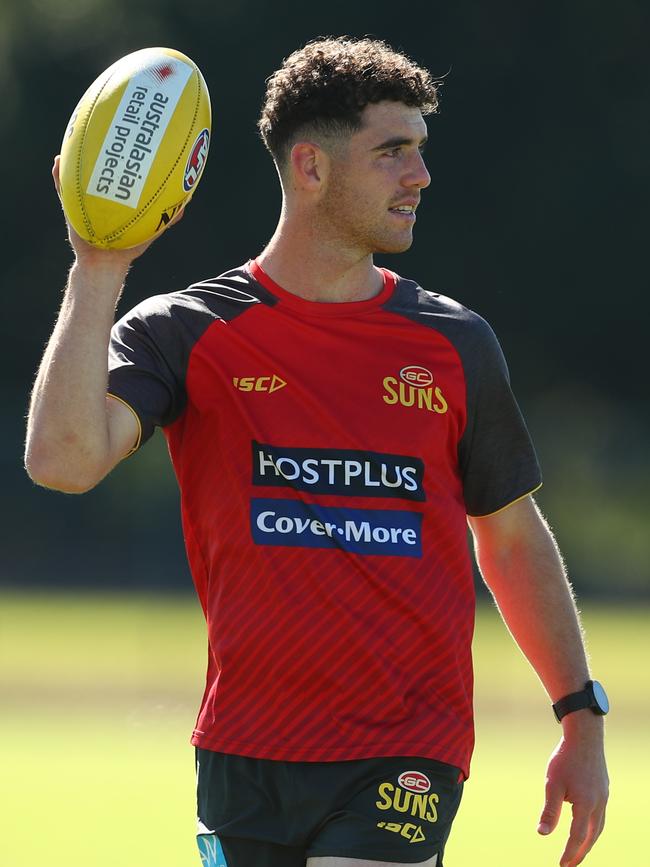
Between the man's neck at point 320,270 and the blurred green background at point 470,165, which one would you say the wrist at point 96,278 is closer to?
the man's neck at point 320,270

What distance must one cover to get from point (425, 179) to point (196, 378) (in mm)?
725

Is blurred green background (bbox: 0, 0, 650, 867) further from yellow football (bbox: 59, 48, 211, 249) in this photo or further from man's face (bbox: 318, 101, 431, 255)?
yellow football (bbox: 59, 48, 211, 249)

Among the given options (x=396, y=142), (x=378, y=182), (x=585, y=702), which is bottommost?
(x=585, y=702)

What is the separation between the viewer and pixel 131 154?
12.6 ft

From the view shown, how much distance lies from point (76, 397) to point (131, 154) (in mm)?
578

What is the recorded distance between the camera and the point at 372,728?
385cm

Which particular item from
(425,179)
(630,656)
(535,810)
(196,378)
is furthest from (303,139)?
(630,656)

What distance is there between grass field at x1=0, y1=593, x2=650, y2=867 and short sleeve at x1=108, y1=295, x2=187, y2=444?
3.87m

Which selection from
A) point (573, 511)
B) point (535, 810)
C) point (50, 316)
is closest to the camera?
point (535, 810)

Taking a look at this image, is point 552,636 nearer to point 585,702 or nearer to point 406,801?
point 585,702

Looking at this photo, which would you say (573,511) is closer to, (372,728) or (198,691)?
(198,691)

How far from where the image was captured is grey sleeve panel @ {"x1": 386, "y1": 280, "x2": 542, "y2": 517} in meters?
4.18

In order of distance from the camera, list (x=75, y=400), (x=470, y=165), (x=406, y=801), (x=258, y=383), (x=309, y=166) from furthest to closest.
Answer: (x=470, y=165) < (x=309, y=166) < (x=258, y=383) < (x=406, y=801) < (x=75, y=400)

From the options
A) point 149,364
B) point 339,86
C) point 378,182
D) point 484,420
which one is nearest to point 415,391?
point 484,420
